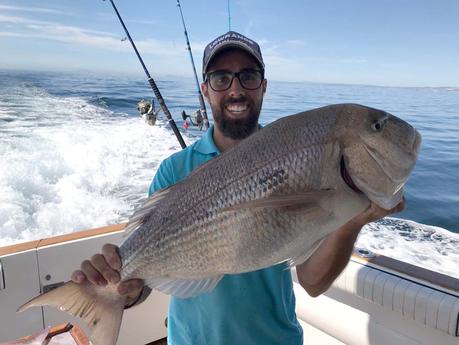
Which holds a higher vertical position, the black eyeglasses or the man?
the black eyeglasses

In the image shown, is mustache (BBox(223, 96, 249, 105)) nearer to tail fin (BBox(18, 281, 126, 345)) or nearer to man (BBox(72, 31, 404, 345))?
man (BBox(72, 31, 404, 345))

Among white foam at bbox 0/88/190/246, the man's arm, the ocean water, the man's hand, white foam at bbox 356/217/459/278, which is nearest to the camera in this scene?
the man's arm

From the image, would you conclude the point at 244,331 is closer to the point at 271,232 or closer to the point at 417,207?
the point at 271,232

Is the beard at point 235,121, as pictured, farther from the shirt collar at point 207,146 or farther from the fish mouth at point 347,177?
the fish mouth at point 347,177

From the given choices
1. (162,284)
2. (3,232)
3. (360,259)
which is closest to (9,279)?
(162,284)

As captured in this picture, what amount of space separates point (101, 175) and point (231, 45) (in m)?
6.87

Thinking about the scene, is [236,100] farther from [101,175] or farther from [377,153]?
[101,175]

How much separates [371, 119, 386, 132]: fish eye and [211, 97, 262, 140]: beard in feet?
2.99

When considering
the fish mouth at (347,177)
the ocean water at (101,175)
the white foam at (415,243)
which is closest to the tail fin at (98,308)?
the fish mouth at (347,177)

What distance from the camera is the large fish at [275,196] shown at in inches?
52.0

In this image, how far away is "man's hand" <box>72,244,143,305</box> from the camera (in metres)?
1.59

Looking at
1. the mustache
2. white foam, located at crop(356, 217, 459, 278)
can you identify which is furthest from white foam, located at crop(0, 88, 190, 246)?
the mustache

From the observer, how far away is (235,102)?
2.19 m

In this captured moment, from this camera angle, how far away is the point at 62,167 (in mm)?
8367
